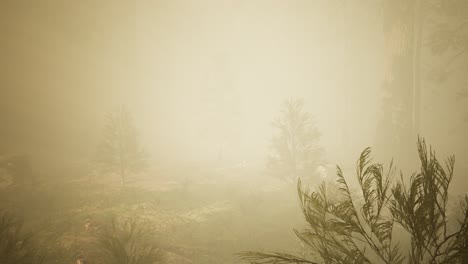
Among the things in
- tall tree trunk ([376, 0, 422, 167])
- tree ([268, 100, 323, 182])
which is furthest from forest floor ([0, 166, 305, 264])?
tall tree trunk ([376, 0, 422, 167])

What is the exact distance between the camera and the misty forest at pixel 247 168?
103 inches

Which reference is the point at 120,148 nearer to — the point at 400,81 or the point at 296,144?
the point at 296,144

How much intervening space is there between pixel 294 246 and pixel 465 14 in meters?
15.1

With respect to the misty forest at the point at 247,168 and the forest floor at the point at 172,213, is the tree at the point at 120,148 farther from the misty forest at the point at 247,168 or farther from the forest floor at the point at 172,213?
the forest floor at the point at 172,213

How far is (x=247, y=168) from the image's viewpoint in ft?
97.7

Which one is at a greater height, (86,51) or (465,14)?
(86,51)

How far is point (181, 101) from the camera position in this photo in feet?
266

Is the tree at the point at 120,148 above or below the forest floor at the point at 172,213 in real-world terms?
above

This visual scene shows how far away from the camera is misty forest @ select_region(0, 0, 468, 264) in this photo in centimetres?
261

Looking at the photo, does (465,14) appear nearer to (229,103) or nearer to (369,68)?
(229,103)

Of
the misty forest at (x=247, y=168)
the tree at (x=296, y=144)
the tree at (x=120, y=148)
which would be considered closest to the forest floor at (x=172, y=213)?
the misty forest at (x=247, y=168)

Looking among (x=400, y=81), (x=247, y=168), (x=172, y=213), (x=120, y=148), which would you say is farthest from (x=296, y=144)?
(x=247, y=168)

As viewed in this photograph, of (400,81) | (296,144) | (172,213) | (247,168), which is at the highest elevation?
(400,81)

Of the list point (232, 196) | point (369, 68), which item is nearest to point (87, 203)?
point (232, 196)
